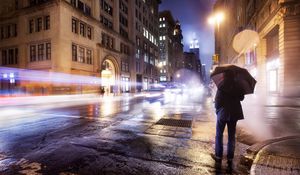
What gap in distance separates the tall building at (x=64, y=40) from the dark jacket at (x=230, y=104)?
26796 millimetres

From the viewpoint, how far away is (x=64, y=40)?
27.8 meters

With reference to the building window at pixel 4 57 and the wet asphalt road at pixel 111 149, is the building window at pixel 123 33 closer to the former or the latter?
the building window at pixel 4 57

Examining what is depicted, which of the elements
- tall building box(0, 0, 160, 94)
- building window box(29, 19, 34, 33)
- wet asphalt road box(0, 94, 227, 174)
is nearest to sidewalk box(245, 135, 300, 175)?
wet asphalt road box(0, 94, 227, 174)

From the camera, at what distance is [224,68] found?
409 centimetres

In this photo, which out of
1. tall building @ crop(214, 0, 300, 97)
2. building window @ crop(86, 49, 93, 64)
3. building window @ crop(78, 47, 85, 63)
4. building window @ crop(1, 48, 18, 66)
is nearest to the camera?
tall building @ crop(214, 0, 300, 97)

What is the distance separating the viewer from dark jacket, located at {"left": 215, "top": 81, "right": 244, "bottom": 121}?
4020 mm

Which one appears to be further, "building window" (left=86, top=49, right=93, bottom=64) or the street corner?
"building window" (left=86, top=49, right=93, bottom=64)

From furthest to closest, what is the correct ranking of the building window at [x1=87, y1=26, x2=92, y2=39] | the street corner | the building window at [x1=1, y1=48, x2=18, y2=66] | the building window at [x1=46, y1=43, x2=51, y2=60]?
the building window at [x1=87, y1=26, x2=92, y2=39], the building window at [x1=1, y1=48, x2=18, y2=66], the building window at [x1=46, y1=43, x2=51, y2=60], the street corner

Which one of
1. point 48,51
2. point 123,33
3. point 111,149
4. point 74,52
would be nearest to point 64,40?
point 74,52

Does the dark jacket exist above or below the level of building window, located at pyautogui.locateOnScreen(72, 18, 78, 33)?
below

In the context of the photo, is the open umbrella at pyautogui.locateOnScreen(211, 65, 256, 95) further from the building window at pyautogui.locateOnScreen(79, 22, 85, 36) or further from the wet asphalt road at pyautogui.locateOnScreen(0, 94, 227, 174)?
the building window at pyautogui.locateOnScreen(79, 22, 85, 36)

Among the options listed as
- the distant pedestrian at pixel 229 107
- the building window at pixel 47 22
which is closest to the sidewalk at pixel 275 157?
the distant pedestrian at pixel 229 107

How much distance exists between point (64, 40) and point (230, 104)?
92.9 feet

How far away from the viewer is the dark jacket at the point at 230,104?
402cm
